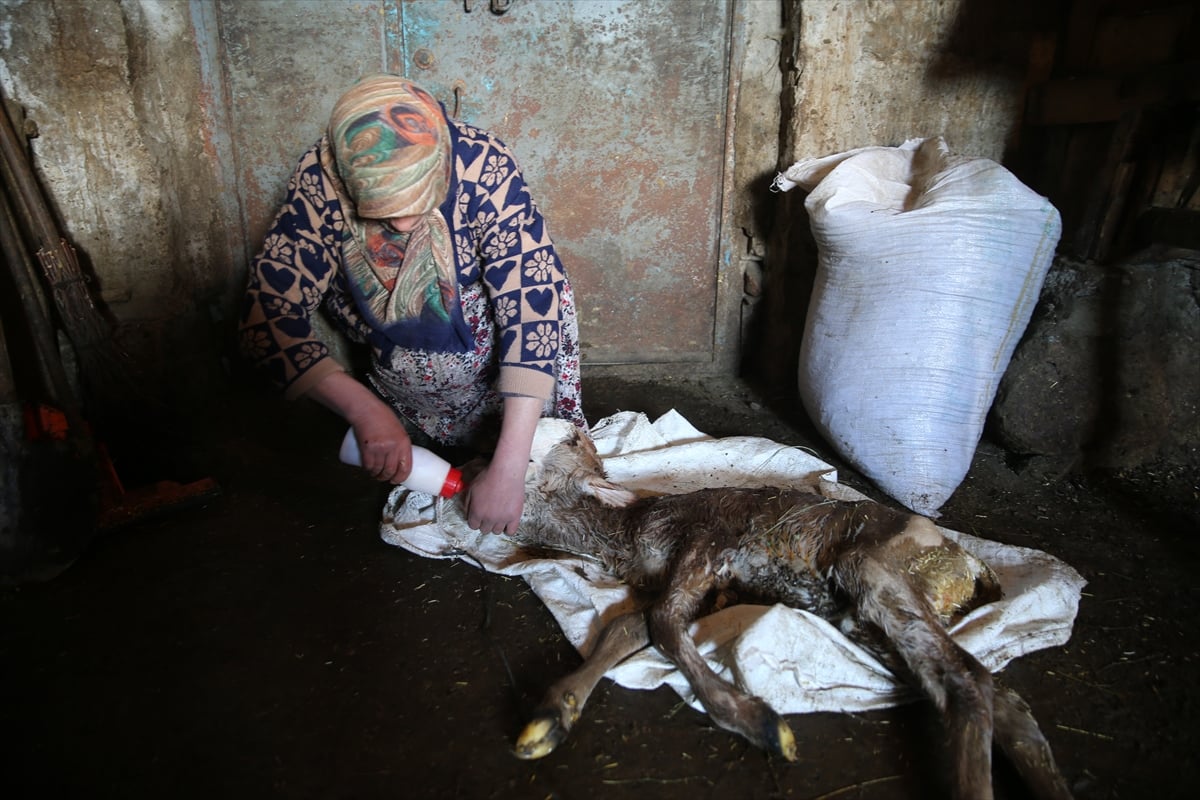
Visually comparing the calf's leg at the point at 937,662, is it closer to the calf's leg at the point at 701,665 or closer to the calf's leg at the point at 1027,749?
the calf's leg at the point at 1027,749

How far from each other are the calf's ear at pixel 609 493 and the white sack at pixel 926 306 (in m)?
1.04

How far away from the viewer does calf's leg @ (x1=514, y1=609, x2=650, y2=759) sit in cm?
162

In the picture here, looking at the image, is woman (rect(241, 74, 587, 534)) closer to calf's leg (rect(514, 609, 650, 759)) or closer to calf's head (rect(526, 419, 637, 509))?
calf's head (rect(526, 419, 637, 509))

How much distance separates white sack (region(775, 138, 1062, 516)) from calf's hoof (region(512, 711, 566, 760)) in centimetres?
166

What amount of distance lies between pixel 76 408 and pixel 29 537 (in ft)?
1.77

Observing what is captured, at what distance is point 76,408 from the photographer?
2596 millimetres

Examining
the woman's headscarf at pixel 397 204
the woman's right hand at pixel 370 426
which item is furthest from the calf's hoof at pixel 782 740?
the woman's headscarf at pixel 397 204

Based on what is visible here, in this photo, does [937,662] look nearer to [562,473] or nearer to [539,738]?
[539,738]

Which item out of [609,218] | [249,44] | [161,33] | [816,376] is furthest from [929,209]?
[161,33]

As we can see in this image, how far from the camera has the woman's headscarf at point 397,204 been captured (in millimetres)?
1875

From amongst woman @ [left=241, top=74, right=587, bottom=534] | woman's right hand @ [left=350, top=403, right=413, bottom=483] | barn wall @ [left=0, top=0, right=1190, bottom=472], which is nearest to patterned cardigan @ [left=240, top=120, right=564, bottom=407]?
woman @ [left=241, top=74, right=587, bottom=534]

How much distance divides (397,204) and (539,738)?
1382 millimetres

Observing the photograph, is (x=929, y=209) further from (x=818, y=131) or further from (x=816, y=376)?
(x=818, y=131)

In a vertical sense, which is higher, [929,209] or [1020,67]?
[1020,67]
